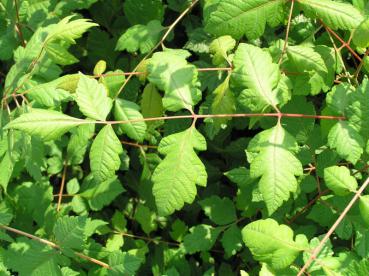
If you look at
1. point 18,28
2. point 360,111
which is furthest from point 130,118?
point 18,28

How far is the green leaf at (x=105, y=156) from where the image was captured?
133 cm

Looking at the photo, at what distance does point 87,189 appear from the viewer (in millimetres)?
2168

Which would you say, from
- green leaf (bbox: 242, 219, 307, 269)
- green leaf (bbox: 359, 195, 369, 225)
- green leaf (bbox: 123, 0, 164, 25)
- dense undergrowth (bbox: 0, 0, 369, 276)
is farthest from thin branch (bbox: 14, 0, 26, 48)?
green leaf (bbox: 359, 195, 369, 225)

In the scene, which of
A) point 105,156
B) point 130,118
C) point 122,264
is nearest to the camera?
point 105,156

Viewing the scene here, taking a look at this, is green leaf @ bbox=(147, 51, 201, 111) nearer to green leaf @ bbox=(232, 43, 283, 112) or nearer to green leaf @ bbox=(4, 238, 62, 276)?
green leaf @ bbox=(232, 43, 283, 112)

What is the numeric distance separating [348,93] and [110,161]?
0.71 meters

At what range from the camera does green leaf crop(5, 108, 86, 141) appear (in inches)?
51.2

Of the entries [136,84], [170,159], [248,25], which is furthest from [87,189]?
[248,25]

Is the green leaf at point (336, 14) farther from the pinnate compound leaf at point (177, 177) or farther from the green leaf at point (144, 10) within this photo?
the green leaf at point (144, 10)

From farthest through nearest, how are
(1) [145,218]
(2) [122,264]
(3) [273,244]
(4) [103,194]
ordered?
(1) [145,218] < (4) [103,194] < (2) [122,264] < (3) [273,244]

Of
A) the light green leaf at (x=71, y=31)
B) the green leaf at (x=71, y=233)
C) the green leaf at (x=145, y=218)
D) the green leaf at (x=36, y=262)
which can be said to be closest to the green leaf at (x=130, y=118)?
the light green leaf at (x=71, y=31)

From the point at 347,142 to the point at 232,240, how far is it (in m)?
0.84

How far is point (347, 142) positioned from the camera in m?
1.32

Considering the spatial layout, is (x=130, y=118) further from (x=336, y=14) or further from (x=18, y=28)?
(x=18, y=28)
